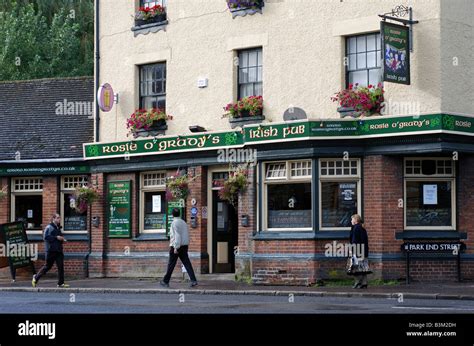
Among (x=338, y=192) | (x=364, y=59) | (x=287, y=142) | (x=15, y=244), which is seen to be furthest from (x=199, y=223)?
(x=364, y=59)

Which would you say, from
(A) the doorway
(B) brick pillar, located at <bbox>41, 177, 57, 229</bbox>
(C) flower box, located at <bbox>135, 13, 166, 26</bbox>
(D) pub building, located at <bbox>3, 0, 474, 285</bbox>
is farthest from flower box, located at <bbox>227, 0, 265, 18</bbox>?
(B) brick pillar, located at <bbox>41, 177, 57, 229</bbox>

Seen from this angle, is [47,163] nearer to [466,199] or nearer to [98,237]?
[98,237]

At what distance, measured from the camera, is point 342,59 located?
24.2 metres

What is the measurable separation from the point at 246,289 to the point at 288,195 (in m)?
3.23

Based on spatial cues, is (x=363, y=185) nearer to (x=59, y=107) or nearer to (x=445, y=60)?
(x=445, y=60)

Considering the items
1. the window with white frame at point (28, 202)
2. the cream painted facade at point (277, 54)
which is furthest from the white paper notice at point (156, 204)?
the window with white frame at point (28, 202)

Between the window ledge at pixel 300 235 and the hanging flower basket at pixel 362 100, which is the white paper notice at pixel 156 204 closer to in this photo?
the window ledge at pixel 300 235

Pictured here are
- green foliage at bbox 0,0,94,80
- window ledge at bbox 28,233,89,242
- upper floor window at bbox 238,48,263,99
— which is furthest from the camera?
green foliage at bbox 0,0,94,80

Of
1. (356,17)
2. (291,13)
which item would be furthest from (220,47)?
(356,17)

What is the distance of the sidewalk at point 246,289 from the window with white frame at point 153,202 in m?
2.18

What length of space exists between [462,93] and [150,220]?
997 centimetres

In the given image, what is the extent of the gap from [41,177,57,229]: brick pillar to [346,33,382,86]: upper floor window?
33.9ft

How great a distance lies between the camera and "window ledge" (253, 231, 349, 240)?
2369 centimetres

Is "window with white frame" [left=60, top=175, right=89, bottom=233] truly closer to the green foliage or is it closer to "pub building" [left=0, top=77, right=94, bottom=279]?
"pub building" [left=0, top=77, right=94, bottom=279]
